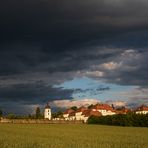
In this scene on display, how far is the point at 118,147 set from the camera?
2950 centimetres

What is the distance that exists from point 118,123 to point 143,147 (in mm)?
93357

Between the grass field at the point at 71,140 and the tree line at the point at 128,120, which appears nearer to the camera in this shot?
the grass field at the point at 71,140

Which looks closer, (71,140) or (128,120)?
(71,140)

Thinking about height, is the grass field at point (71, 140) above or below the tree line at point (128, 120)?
below

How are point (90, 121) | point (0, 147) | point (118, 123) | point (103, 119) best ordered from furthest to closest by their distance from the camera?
1. point (90, 121)
2. point (103, 119)
3. point (118, 123)
4. point (0, 147)

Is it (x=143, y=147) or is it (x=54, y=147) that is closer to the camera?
(x=54, y=147)

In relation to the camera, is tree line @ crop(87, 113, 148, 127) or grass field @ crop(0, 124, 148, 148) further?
tree line @ crop(87, 113, 148, 127)

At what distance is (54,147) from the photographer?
28125 mm

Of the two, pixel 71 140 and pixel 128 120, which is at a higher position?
pixel 128 120

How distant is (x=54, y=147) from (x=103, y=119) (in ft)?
351

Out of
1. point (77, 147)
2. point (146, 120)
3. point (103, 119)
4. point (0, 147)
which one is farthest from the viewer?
point (103, 119)

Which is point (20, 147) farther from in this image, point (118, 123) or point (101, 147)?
point (118, 123)

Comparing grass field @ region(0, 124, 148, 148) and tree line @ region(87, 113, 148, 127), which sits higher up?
tree line @ region(87, 113, 148, 127)

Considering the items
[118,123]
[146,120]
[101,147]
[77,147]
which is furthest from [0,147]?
[118,123]
